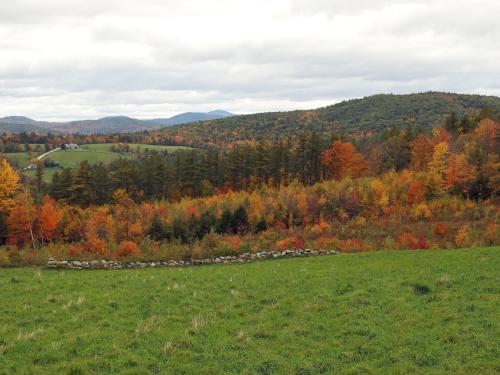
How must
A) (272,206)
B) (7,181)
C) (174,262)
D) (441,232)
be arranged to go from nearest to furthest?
(174,262) → (441,232) → (7,181) → (272,206)

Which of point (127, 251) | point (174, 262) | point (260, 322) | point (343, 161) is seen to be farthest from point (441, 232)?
point (343, 161)

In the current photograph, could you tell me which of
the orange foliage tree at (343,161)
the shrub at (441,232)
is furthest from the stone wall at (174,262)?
the orange foliage tree at (343,161)

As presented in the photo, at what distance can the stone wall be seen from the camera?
25.7 meters

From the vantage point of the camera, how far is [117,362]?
10336 mm

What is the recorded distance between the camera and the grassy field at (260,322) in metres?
10.4

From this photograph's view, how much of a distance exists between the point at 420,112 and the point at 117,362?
201m

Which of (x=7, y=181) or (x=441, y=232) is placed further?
(x=7, y=181)

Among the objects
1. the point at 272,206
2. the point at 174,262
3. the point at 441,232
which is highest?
the point at 174,262

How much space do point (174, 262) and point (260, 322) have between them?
15.5m

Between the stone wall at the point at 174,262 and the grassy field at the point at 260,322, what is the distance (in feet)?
12.7

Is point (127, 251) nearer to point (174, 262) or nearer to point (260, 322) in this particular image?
point (174, 262)

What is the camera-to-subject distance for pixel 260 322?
45.0ft

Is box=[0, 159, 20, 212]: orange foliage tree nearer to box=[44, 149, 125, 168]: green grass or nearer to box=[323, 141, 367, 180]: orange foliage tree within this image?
box=[323, 141, 367, 180]: orange foliage tree

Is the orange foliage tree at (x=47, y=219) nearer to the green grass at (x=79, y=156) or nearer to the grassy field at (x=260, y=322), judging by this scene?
the grassy field at (x=260, y=322)
